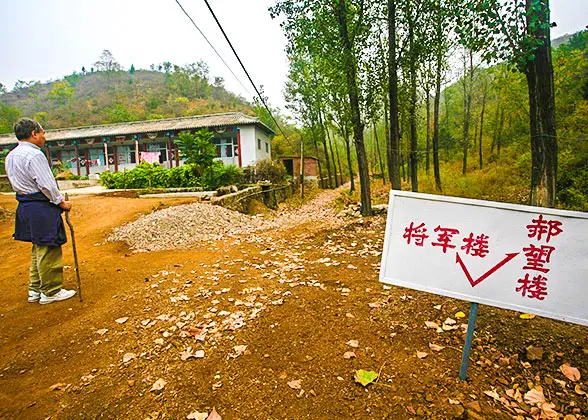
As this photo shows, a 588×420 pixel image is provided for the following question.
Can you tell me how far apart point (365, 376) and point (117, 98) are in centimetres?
7000

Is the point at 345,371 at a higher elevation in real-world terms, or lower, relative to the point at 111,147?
lower

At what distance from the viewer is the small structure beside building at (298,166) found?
88.5 ft

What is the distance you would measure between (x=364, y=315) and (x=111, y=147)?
2835 cm

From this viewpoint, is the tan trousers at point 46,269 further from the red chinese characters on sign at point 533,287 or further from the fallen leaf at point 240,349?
the red chinese characters on sign at point 533,287

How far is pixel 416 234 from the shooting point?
200 cm

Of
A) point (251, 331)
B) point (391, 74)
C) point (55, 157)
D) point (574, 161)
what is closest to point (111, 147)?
point (55, 157)

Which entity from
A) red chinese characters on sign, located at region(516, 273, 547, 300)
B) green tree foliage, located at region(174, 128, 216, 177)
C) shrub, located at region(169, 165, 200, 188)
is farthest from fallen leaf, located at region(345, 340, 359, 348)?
shrub, located at region(169, 165, 200, 188)

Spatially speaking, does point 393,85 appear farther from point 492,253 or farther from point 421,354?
point 421,354

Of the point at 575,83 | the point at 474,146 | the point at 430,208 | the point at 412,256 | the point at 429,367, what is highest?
the point at 575,83

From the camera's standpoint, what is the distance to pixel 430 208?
1965 mm

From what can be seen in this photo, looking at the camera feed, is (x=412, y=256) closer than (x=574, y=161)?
Yes

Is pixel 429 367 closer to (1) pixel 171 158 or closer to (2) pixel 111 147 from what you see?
(1) pixel 171 158

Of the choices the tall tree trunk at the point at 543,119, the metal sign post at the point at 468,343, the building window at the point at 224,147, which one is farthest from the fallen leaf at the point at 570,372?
the building window at the point at 224,147

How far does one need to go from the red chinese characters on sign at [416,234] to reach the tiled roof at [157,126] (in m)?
20.2
